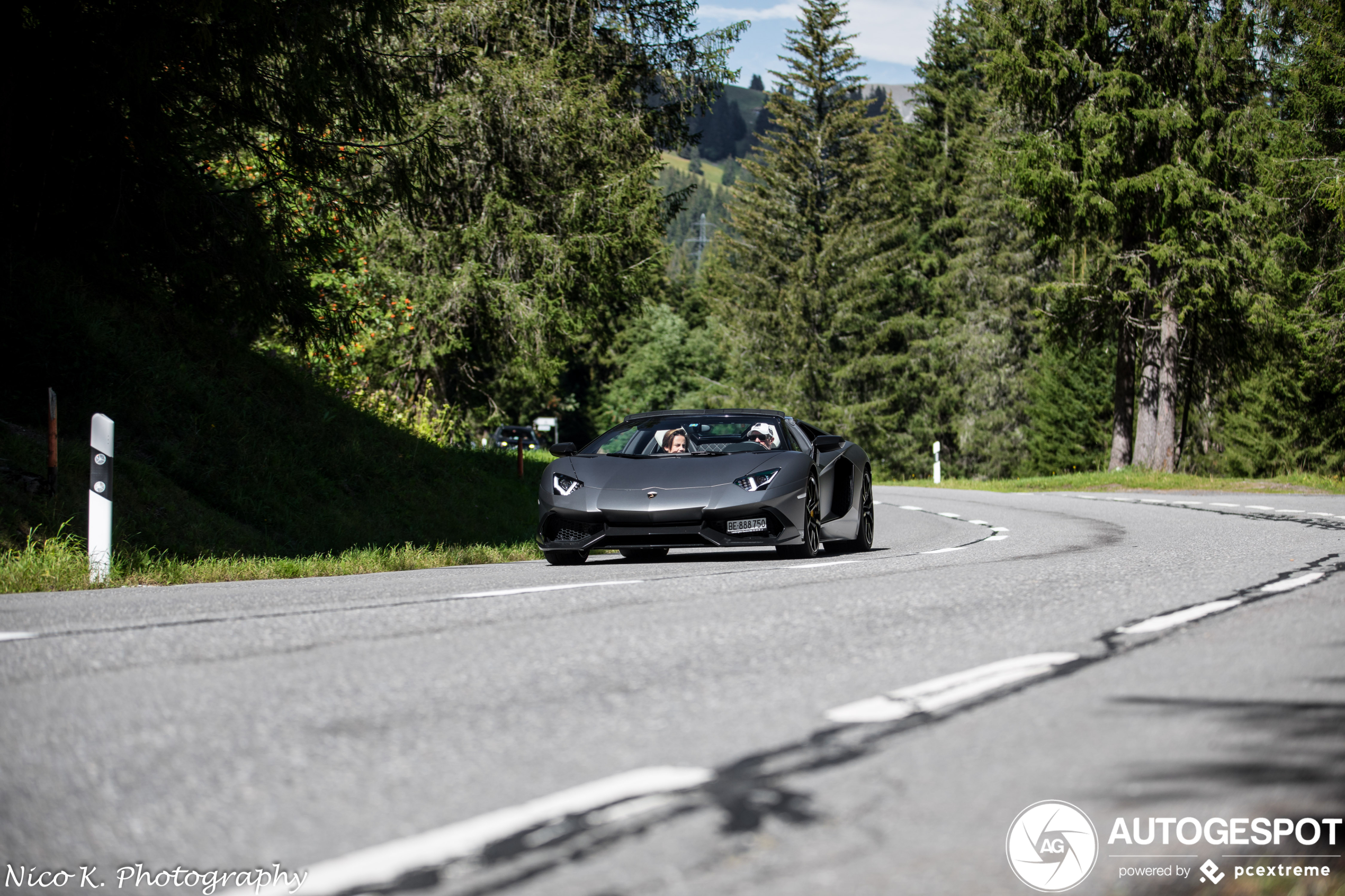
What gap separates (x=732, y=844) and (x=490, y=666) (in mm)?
2227

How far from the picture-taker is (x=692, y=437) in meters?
12.1

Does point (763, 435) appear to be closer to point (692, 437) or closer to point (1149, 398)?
point (692, 437)

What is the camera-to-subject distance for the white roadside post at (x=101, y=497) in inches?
357

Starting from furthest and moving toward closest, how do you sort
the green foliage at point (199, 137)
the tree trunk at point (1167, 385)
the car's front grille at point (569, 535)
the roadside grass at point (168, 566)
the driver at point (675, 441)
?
the tree trunk at point (1167, 385), the green foliage at point (199, 137), the driver at point (675, 441), the car's front grille at point (569, 535), the roadside grass at point (168, 566)

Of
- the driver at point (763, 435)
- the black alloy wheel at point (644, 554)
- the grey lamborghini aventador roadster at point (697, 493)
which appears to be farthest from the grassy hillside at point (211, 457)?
the driver at point (763, 435)

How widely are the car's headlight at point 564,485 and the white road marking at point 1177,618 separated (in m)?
5.18

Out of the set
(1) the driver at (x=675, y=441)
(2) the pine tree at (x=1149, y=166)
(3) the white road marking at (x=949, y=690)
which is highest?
(2) the pine tree at (x=1149, y=166)

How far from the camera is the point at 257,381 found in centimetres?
1686

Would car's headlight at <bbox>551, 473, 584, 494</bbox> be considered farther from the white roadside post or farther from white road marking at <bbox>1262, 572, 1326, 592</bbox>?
white road marking at <bbox>1262, 572, 1326, 592</bbox>

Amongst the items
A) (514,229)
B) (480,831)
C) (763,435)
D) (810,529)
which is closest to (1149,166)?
(514,229)

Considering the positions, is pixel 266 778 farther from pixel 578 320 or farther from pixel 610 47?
pixel 610 47

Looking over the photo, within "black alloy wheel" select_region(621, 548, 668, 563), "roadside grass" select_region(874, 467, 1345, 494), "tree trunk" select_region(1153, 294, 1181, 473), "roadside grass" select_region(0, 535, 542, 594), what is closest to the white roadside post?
"roadside grass" select_region(0, 535, 542, 594)

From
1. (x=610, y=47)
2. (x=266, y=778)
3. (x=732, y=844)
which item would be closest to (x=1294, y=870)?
(x=732, y=844)

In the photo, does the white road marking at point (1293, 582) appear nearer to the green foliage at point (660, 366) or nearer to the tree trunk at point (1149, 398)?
the tree trunk at point (1149, 398)
